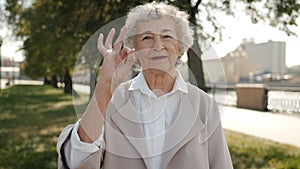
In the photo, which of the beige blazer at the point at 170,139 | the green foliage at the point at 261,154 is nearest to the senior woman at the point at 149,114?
the beige blazer at the point at 170,139

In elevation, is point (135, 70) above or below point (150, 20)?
below

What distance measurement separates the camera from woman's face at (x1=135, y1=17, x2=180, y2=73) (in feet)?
5.83

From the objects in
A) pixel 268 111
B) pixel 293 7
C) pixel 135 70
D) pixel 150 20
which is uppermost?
pixel 293 7

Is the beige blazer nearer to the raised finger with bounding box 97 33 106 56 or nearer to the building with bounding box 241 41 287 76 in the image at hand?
the raised finger with bounding box 97 33 106 56

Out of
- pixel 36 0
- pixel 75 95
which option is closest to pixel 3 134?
pixel 36 0

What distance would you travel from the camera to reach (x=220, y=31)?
8.08 metres

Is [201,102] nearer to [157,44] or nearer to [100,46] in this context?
[157,44]

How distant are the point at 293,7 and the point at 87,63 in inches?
297

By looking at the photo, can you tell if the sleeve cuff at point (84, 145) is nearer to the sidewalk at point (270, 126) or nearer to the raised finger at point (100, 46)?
the raised finger at point (100, 46)

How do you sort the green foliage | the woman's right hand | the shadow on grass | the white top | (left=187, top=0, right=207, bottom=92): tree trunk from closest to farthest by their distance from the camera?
1. the woman's right hand
2. the white top
3. (left=187, top=0, right=207, bottom=92): tree trunk
4. the green foliage
5. the shadow on grass

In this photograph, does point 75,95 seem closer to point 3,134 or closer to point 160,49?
point 160,49

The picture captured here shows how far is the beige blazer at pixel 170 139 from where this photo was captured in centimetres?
176

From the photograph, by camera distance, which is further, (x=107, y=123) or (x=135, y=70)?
(x=135, y=70)

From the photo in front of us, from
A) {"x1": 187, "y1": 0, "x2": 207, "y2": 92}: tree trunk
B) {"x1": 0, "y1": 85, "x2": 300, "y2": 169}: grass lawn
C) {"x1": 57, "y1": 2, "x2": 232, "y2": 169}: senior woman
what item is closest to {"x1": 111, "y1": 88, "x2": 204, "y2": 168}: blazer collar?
{"x1": 57, "y1": 2, "x2": 232, "y2": 169}: senior woman
